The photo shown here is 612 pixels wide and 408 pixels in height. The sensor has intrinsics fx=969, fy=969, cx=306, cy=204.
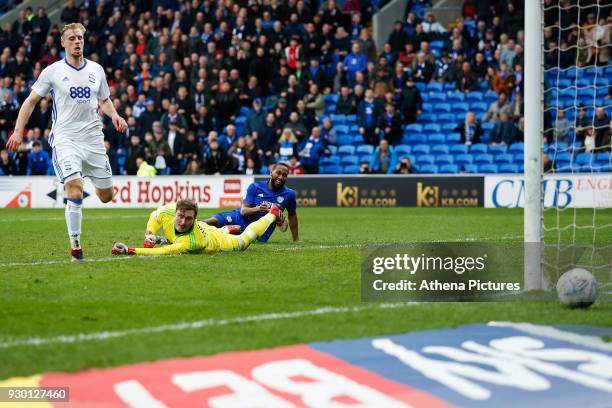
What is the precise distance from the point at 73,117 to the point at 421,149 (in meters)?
16.9

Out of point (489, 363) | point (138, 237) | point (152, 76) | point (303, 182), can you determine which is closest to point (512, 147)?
point (303, 182)

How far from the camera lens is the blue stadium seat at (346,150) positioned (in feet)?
87.9

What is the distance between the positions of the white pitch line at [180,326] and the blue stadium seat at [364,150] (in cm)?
1949

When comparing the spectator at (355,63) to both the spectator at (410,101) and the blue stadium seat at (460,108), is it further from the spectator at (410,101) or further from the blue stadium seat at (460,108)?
the blue stadium seat at (460,108)

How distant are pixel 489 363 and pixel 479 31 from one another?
22344mm

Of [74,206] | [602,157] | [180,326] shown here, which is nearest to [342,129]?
[602,157]

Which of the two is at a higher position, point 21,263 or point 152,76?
point 152,76

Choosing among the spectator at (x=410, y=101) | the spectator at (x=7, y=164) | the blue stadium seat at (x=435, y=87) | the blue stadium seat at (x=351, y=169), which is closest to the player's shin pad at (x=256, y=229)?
the blue stadium seat at (x=351, y=169)

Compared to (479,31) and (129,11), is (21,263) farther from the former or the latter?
(129,11)

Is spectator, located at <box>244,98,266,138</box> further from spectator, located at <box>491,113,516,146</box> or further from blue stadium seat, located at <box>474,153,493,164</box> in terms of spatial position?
spectator, located at <box>491,113,516,146</box>

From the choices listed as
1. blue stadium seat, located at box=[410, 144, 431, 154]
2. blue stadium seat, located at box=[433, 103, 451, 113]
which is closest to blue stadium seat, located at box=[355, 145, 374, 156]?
blue stadium seat, located at box=[410, 144, 431, 154]

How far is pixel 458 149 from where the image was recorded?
84.9ft

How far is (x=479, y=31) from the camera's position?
26.6 meters

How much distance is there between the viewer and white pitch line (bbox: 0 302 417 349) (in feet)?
18.7
